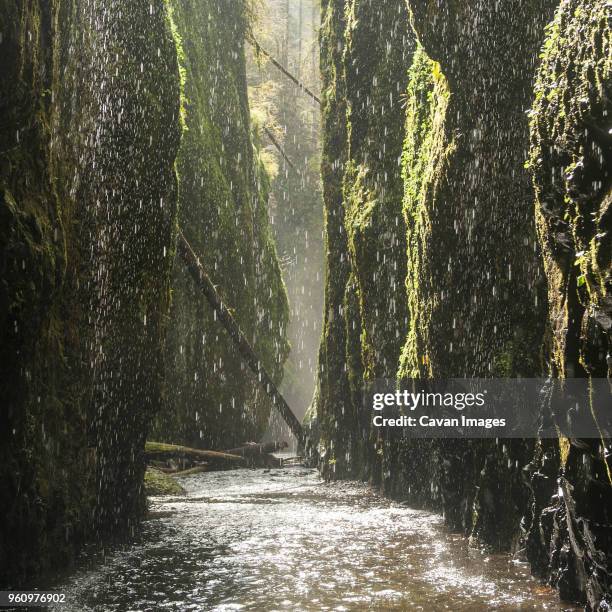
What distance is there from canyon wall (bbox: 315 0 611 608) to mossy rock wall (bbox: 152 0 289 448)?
419 cm

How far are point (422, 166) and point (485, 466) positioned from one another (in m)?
3.38

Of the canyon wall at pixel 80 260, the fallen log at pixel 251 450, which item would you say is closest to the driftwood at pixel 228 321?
the fallen log at pixel 251 450

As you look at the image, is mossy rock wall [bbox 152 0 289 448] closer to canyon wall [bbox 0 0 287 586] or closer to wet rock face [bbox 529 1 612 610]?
canyon wall [bbox 0 0 287 586]

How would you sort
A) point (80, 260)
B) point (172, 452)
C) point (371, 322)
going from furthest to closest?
point (172, 452) < point (371, 322) < point (80, 260)

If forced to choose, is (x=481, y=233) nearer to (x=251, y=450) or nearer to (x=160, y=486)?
(x=160, y=486)

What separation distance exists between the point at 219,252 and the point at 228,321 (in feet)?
8.28

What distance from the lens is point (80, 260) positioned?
7211 millimetres

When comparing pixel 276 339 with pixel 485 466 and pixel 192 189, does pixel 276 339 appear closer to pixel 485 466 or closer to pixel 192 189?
pixel 192 189

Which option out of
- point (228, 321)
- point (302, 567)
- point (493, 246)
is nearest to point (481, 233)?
point (493, 246)

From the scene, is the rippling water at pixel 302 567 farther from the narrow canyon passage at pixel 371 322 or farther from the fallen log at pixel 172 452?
the fallen log at pixel 172 452

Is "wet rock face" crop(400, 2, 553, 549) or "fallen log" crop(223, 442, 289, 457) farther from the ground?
"wet rock face" crop(400, 2, 553, 549)

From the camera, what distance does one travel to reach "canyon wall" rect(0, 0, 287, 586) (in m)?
5.10

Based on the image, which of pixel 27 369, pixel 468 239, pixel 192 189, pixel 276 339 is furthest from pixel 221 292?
pixel 27 369

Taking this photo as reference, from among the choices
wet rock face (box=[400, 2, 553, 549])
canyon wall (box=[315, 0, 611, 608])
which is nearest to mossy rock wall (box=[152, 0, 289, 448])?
canyon wall (box=[315, 0, 611, 608])
